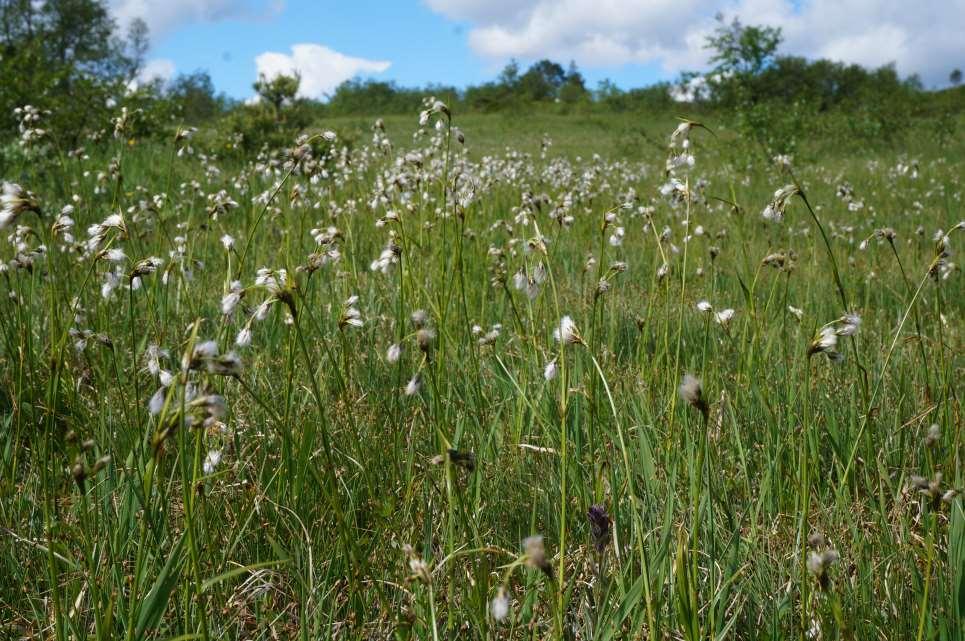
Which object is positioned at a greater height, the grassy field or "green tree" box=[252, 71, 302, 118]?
"green tree" box=[252, 71, 302, 118]

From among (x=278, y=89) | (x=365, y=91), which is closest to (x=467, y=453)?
(x=278, y=89)

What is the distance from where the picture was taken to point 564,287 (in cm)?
466

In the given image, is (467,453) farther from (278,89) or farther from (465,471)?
(278,89)

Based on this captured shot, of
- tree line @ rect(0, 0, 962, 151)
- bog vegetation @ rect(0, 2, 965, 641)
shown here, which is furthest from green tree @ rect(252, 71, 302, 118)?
bog vegetation @ rect(0, 2, 965, 641)

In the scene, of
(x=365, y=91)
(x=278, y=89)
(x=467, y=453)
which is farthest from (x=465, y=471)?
(x=365, y=91)

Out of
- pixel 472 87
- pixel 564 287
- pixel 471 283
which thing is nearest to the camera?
pixel 471 283

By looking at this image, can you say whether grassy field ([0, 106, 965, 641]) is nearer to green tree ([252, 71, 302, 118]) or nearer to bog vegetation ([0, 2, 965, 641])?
bog vegetation ([0, 2, 965, 641])

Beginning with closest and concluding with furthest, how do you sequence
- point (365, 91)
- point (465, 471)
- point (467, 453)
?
point (467, 453) → point (465, 471) → point (365, 91)

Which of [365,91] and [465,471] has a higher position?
[365,91]

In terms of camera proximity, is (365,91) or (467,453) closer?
(467,453)

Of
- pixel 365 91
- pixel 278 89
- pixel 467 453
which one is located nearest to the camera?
pixel 467 453

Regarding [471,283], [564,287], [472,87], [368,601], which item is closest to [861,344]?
[564,287]

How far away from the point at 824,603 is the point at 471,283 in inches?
116

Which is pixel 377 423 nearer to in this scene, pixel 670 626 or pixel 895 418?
pixel 670 626
